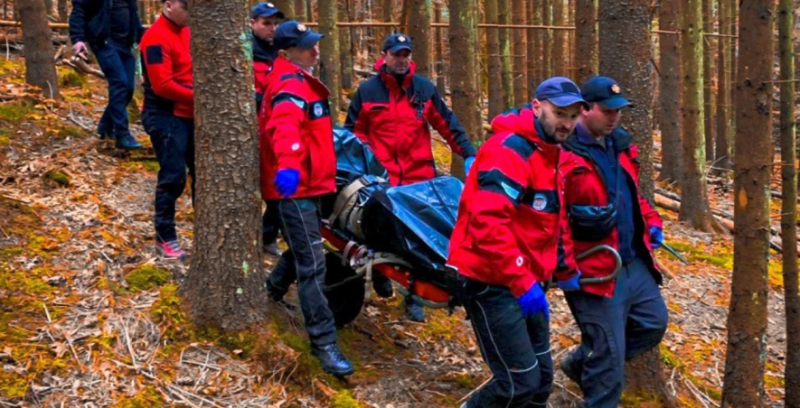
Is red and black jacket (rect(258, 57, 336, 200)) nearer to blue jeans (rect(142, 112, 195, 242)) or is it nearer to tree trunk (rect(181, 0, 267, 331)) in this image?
tree trunk (rect(181, 0, 267, 331))

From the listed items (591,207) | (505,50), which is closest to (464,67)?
(591,207)

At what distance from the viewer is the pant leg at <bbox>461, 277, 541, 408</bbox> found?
4.19 metres

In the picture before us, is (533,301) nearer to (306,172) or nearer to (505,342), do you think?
(505,342)

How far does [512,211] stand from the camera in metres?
4.02

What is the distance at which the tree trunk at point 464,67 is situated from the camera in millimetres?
8266

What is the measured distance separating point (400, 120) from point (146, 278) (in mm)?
2556

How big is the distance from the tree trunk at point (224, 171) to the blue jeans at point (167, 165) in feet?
Answer: 3.43

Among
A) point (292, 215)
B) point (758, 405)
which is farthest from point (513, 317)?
point (758, 405)

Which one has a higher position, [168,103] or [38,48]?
[38,48]

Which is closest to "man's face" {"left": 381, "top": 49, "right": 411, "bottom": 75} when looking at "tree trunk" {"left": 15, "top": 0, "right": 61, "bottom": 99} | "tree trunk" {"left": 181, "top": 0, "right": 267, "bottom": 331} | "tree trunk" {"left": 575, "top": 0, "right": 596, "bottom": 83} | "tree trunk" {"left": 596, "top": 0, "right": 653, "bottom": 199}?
"tree trunk" {"left": 596, "top": 0, "right": 653, "bottom": 199}

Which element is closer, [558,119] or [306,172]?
[558,119]

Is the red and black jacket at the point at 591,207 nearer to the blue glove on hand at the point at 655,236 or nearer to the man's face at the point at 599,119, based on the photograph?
the man's face at the point at 599,119

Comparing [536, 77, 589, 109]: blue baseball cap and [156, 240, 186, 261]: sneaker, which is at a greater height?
[536, 77, 589, 109]: blue baseball cap

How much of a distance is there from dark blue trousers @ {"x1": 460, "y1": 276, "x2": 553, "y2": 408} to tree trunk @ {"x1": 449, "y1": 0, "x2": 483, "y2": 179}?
4.32 m
